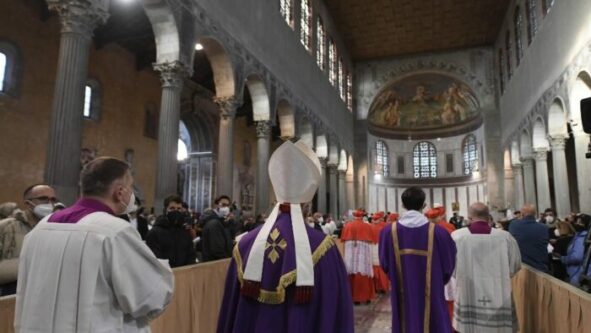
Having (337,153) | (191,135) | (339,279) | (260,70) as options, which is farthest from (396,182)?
(339,279)

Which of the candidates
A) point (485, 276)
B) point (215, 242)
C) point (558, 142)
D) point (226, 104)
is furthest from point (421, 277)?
point (558, 142)

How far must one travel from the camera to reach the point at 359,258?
28.6 ft

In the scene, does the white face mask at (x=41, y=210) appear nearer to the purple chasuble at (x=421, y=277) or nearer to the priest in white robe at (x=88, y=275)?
the priest in white robe at (x=88, y=275)

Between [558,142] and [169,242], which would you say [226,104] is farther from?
[558,142]

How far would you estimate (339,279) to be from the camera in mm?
2273

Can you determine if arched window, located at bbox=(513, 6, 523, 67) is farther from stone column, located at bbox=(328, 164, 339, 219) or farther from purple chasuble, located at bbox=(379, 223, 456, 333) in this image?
purple chasuble, located at bbox=(379, 223, 456, 333)

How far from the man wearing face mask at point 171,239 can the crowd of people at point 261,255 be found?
1 centimetres

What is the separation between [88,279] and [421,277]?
10.5ft

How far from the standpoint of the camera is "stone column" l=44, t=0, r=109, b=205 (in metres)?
6.95

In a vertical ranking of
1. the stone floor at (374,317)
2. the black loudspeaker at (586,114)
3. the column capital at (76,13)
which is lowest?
the stone floor at (374,317)

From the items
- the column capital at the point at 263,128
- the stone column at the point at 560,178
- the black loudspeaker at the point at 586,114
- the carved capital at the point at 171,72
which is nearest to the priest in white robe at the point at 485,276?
the black loudspeaker at the point at 586,114

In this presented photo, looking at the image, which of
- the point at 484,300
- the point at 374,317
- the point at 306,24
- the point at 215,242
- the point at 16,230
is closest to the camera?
the point at 16,230

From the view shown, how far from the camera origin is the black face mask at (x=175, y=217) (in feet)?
16.3

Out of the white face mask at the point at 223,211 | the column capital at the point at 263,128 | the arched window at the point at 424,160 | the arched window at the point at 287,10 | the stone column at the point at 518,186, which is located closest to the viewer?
the white face mask at the point at 223,211
